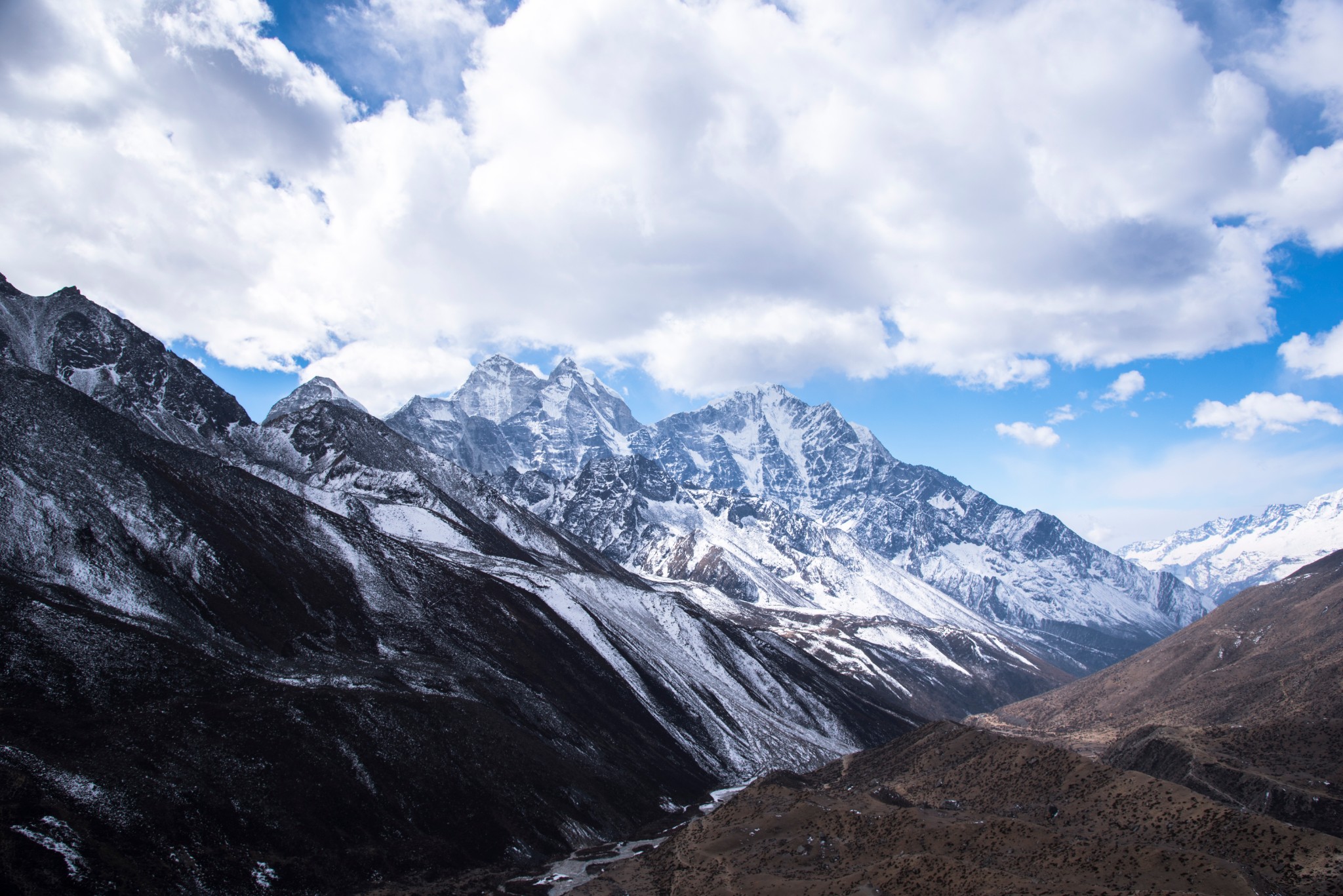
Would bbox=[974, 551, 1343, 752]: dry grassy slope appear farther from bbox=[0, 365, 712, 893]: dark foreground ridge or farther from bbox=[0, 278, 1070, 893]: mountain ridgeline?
bbox=[0, 365, 712, 893]: dark foreground ridge

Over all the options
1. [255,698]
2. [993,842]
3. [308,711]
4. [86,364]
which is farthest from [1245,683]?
[86,364]

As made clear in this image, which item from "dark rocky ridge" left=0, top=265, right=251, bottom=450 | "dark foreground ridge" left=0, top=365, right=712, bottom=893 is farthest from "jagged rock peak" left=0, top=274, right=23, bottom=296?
"dark foreground ridge" left=0, top=365, right=712, bottom=893

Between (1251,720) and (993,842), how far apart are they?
334 feet

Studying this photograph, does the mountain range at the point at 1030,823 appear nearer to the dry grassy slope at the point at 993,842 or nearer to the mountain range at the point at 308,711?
the dry grassy slope at the point at 993,842

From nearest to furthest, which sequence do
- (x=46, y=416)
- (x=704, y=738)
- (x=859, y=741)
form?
(x=46, y=416) → (x=704, y=738) → (x=859, y=741)

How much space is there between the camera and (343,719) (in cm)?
6975

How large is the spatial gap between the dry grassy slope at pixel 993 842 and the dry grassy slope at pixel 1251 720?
84.5ft

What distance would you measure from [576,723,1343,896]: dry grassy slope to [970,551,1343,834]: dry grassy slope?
25.7 m

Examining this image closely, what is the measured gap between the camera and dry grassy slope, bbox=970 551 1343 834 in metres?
74.9

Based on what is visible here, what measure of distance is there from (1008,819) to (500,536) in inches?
6403

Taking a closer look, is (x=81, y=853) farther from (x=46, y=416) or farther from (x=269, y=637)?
(x=46, y=416)

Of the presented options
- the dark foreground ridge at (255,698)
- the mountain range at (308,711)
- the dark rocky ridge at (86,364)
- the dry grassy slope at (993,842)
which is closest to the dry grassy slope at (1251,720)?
the mountain range at (308,711)

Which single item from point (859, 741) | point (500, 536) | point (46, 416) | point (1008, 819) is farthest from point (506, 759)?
point (500, 536)

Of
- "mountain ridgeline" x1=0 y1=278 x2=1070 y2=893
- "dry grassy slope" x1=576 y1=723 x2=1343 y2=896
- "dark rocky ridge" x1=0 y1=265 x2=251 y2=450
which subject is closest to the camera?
"dry grassy slope" x1=576 y1=723 x2=1343 y2=896
